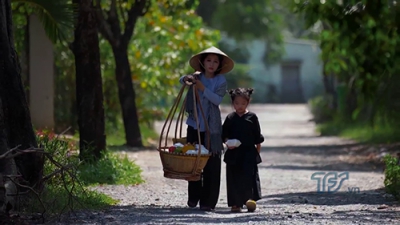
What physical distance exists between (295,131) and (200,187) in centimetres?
1957

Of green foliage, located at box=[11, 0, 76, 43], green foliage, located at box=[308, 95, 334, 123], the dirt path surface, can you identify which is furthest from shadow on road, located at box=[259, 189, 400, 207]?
green foliage, located at box=[308, 95, 334, 123]

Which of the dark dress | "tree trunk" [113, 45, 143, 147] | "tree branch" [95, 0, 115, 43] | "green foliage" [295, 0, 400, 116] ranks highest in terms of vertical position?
"tree branch" [95, 0, 115, 43]

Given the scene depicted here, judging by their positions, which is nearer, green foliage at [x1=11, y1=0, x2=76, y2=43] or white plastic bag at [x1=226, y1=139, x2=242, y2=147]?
white plastic bag at [x1=226, y1=139, x2=242, y2=147]

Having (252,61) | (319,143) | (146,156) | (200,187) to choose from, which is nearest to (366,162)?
(146,156)

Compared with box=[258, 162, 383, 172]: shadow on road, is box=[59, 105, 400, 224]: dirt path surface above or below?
below

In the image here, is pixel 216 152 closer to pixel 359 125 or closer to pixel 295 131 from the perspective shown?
pixel 359 125

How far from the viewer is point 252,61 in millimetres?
59656

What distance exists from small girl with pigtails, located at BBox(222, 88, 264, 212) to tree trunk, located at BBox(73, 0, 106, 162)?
141 inches

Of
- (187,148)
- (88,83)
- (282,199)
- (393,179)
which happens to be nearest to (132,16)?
(88,83)

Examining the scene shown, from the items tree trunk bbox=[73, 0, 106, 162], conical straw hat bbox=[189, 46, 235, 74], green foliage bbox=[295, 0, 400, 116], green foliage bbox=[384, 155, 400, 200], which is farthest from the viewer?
green foliage bbox=[295, 0, 400, 116]

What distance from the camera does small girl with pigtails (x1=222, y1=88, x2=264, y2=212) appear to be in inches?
375

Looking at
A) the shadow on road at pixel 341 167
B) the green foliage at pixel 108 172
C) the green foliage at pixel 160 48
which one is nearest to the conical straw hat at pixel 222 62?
the green foliage at pixel 108 172

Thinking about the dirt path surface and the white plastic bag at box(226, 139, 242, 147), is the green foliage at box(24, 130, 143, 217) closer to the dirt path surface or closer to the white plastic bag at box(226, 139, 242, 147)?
the dirt path surface

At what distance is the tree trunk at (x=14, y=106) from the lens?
867 centimetres
